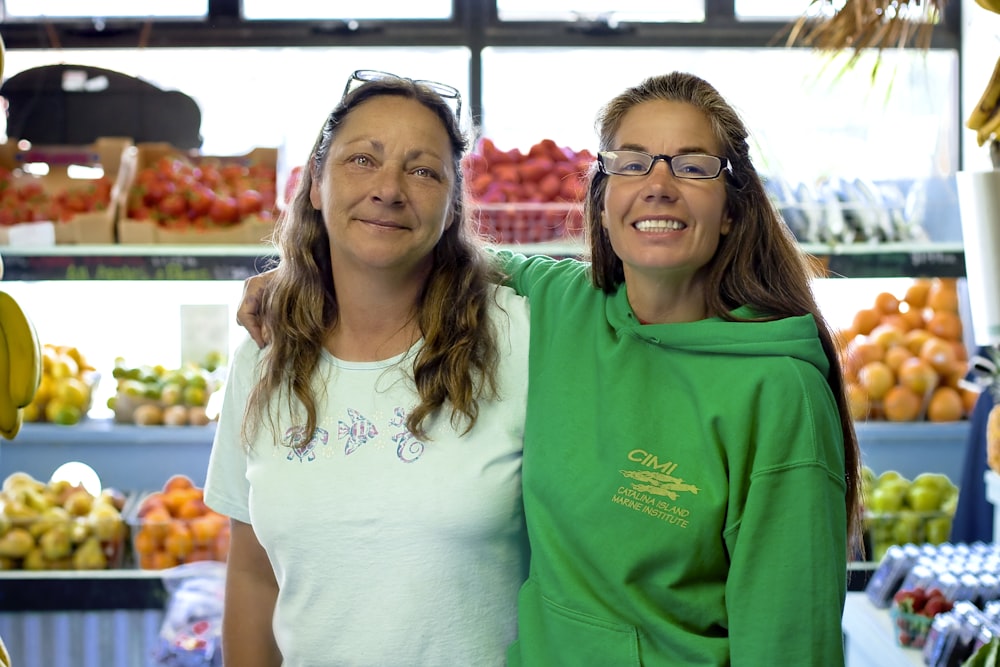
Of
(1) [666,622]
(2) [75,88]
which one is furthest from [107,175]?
(1) [666,622]

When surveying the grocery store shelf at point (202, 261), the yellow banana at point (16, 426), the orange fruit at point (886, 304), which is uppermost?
the grocery store shelf at point (202, 261)

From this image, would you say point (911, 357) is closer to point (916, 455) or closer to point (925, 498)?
point (916, 455)

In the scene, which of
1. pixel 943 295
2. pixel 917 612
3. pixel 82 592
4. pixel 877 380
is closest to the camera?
pixel 917 612

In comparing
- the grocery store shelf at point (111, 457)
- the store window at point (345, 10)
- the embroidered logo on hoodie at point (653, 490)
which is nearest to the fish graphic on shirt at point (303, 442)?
the embroidered logo on hoodie at point (653, 490)

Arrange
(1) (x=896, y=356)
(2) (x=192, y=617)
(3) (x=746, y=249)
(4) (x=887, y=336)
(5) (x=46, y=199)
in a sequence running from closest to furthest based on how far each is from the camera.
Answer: (3) (x=746, y=249)
(2) (x=192, y=617)
(5) (x=46, y=199)
(1) (x=896, y=356)
(4) (x=887, y=336)

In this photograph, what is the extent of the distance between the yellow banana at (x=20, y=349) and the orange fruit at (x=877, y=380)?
2401mm

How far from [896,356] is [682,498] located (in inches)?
91.8

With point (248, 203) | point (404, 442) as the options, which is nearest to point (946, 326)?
point (248, 203)

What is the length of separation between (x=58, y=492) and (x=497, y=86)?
1.92 metres

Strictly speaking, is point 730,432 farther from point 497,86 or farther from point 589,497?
point 497,86

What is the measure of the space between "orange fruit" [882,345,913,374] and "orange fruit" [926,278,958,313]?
0.27m

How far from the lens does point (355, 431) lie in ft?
4.99

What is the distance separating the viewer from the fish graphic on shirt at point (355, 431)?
1511 mm

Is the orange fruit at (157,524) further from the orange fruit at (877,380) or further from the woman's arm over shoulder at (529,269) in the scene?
the orange fruit at (877,380)
